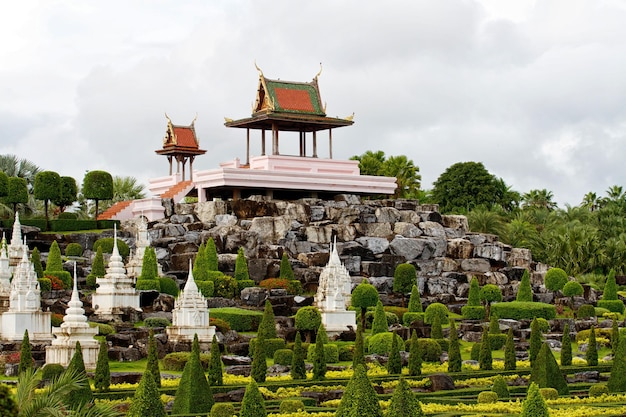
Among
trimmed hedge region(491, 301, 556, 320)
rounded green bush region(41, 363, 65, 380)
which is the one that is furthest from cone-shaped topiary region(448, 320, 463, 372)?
trimmed hedge region(491, 301, 556, 320)

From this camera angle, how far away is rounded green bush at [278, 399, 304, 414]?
96.2 ft

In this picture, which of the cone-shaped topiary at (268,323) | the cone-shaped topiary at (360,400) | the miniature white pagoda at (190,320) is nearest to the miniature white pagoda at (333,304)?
the cone-shaped topiary at (268,323)

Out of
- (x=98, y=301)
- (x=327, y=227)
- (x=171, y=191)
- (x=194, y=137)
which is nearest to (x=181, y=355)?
(x=98, y=301)

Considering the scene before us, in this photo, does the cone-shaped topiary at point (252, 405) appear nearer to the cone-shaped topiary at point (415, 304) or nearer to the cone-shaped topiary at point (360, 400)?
the cone-shaped topiary at point (360, 400)

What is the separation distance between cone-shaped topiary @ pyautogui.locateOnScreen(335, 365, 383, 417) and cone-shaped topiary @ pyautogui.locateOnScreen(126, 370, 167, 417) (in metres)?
3.65

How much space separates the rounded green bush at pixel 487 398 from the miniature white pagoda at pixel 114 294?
1980cm

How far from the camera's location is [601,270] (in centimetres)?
6600

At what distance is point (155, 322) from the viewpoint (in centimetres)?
4666

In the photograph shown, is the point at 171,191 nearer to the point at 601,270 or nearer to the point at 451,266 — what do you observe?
the point at 451,266

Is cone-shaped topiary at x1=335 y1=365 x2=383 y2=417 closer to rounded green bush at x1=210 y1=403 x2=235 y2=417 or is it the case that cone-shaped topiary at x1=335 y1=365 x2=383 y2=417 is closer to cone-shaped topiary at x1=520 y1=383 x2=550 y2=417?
cone-shaped topiary at x1=520 y1=383 x2=550 y2=417

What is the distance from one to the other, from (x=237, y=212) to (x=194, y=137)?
12.4 metres

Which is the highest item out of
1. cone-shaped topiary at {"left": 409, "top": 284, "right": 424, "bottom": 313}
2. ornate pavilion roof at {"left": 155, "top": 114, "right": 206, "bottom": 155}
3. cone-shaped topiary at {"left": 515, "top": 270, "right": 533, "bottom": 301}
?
ornate pavilion roof at {"left": 155, "top": 114, "right": 206, "bottom": 155}

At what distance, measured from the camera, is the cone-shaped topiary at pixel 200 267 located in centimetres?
5331

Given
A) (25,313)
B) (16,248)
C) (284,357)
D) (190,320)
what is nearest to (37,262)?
(16,248)
